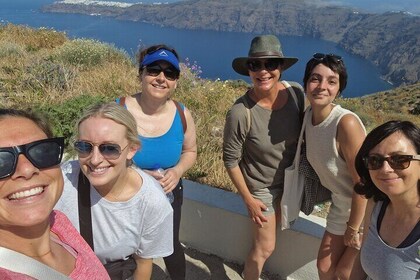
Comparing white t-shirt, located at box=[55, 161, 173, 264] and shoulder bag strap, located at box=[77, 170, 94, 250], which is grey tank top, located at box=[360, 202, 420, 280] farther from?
shoulder bag strap, located at box=[77, 170, 94, 250]

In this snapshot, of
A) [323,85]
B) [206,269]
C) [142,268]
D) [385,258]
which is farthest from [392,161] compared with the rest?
[206,269]

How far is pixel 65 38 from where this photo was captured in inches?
518

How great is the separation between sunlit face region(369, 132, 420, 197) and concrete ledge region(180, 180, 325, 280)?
1.14m

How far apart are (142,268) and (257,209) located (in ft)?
2.68

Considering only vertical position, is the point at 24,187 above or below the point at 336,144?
above

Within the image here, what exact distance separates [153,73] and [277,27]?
495 feet

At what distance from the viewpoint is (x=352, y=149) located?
1971 millimetres

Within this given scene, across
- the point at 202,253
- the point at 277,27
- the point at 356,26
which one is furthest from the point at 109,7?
the point at 202,253

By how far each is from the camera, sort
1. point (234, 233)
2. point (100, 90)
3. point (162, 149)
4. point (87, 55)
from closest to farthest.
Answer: point (162, 149), point (234, 233), point (100, 90), point (87, 55)

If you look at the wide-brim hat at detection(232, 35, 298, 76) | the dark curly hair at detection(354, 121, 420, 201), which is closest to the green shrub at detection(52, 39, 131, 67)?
the wide-brim hat at detection(232, 35, 298, 76)

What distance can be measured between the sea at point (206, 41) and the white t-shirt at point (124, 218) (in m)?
80.9

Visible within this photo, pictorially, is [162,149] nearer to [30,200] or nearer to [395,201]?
[30,200]

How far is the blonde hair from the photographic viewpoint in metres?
1.66

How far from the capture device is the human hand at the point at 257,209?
7.95 ft
